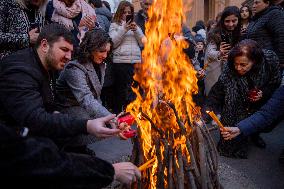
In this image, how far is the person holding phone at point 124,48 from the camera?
5.03 m

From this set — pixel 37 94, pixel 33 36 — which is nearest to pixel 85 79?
pixel 33 36

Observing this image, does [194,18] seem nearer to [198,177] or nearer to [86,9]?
[86,9]

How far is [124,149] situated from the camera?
4.52 meters

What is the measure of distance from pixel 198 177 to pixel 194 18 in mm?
12796

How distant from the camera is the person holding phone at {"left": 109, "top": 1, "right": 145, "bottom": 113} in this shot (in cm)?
503

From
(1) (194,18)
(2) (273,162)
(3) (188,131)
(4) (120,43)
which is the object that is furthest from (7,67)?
(1) (194,18)

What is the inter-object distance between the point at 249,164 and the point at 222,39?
2.07 m

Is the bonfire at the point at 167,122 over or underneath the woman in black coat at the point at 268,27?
underneath

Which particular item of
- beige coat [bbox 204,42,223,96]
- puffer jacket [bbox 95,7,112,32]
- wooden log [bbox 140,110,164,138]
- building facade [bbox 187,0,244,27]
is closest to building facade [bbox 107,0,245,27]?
building facade [bbox 187,0,244,27]

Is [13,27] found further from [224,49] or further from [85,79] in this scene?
[224,49]

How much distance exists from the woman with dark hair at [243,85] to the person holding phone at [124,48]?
4.71 feet

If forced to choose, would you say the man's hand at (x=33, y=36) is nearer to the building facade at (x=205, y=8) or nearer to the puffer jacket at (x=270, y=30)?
the puffer jacket at (x=270, y=30)

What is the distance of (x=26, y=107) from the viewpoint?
109 inches

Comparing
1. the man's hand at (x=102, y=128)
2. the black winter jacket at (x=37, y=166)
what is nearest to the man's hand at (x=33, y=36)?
the man's hand at (x=102, y=128)
